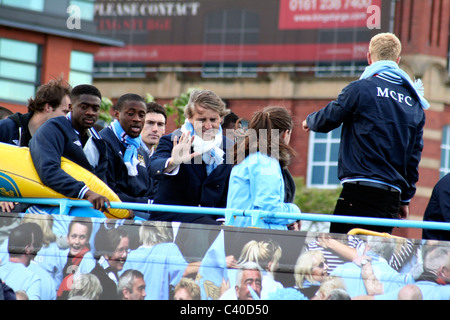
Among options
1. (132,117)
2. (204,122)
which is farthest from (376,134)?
(132,117)

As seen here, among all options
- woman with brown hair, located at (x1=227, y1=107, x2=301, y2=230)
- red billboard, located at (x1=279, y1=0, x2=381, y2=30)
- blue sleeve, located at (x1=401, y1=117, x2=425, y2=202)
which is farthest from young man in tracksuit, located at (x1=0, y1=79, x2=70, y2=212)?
red billboard, located at (x1=279, y1=0, x2=381, y2=30)

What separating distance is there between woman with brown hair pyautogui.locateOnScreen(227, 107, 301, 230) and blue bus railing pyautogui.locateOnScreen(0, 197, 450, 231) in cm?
12

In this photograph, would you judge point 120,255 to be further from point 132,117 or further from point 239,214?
point 132,117

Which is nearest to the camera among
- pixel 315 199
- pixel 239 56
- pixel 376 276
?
pixel 376 276

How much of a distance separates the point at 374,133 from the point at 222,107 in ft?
4.15

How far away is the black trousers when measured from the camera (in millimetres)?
6496

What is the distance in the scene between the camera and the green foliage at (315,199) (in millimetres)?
29578

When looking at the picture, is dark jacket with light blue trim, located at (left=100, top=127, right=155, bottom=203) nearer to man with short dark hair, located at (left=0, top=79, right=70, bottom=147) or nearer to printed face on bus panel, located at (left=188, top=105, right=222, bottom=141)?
man with short dark hair, located at (left=0, top=79, right=70, bottom=147)

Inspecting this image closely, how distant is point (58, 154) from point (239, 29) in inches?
1142

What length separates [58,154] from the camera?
6.89 m

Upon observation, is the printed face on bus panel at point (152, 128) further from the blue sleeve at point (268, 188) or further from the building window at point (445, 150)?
the building window at point (445, 150)

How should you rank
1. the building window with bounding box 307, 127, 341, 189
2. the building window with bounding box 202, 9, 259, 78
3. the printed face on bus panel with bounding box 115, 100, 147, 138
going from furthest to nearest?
the building window with bounding box 202, 9, 259, 78 < the building window with bounding box 307, 127, 341, 189 < the printed face on bus panel with bounding box 115, 100, 147, 138

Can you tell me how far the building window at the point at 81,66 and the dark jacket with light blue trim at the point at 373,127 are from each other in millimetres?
26046
